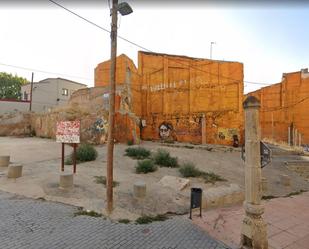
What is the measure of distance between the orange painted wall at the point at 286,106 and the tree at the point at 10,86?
44512 mm

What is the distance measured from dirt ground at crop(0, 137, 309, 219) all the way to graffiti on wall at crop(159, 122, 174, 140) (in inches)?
265

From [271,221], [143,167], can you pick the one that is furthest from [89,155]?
[271,221]

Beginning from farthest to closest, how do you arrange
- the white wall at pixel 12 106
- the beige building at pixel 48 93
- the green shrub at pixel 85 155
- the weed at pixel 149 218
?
the beige building at pixel 48 93, the white wall at pixel 12 106, the green shrub at pixel 85 155, the weed at pixel 149 218

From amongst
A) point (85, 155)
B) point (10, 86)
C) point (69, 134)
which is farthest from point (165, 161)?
point (10, 86)

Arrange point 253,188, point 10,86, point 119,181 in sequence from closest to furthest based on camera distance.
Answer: point 253,188 < point 119,181 < point 10,86

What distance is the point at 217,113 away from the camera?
20.5 m

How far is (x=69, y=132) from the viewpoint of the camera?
30.1 feet

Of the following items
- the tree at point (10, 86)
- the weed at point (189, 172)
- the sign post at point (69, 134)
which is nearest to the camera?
the sign post at point (69, 134)

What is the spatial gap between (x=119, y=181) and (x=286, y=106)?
94.8 ft

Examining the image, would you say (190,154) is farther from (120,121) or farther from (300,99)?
(300,99)

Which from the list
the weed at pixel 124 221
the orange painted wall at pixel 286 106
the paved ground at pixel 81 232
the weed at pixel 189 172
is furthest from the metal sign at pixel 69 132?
the orange painted wall at pixel 286 106

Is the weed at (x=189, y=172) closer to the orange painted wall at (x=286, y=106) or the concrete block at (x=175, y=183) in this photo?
the concrete block at (x=175, y=183)

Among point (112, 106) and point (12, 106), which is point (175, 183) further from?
point (12, 106)

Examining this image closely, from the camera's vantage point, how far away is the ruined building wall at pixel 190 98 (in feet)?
66.4
